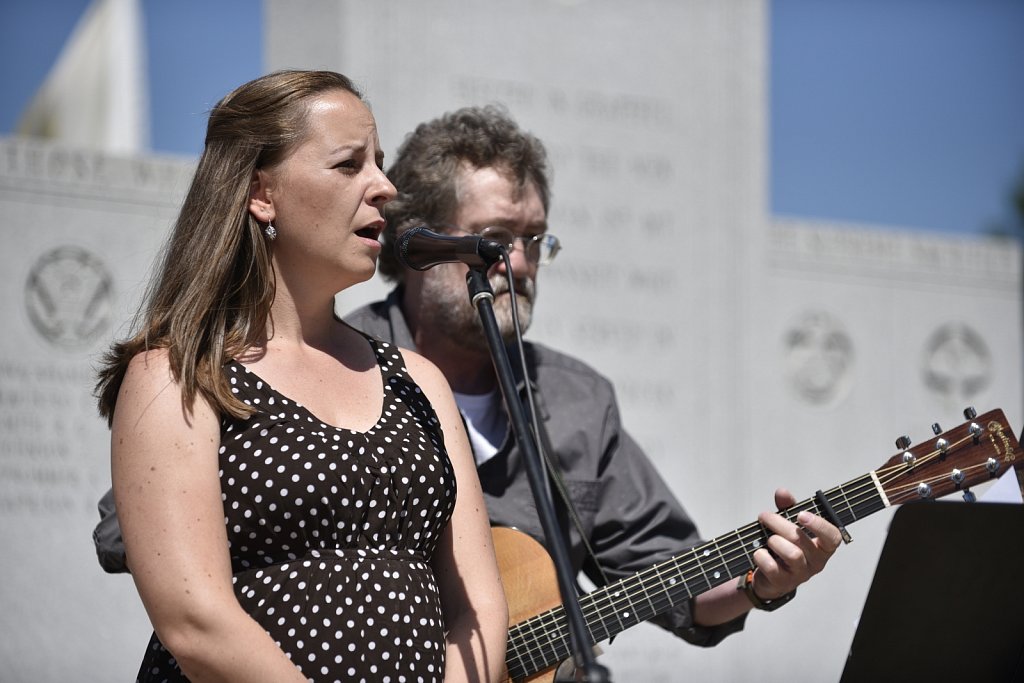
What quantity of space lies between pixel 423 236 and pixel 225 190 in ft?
1.12

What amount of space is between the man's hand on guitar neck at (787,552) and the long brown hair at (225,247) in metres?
1.17

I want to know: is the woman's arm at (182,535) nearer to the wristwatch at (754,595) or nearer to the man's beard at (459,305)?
the man's beard at (459,305)

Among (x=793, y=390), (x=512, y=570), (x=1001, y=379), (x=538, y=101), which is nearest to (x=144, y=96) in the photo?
(x=538, y=101)

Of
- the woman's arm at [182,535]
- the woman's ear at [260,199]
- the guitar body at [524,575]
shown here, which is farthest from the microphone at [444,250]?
the guitar body at [524,575]

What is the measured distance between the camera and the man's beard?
284cm

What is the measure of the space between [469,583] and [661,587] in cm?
65

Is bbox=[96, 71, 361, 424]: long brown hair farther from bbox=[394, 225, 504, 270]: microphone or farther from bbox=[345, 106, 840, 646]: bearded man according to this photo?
bbox=[345, 106, 840, 646]: bearded man

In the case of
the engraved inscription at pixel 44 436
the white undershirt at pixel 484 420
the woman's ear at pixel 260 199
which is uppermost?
the woman's ear at pixel 260 199

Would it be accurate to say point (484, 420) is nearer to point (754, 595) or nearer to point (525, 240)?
point (525, 240)

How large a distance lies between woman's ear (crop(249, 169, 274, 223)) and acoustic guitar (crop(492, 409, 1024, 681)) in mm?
969

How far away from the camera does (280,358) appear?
2.04 m

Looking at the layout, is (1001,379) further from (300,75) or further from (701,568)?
(300,75)

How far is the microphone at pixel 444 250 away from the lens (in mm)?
1961

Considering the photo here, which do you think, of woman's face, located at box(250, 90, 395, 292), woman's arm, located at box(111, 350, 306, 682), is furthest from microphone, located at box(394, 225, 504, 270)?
woman's arm, located at box(111, 350, 306, 682)
